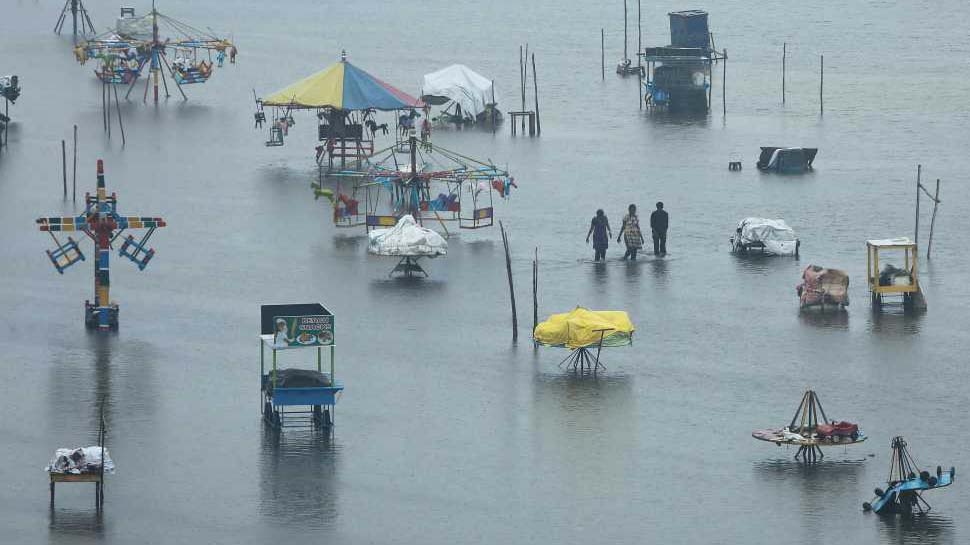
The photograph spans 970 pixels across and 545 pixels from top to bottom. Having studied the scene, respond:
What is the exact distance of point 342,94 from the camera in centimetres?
7069

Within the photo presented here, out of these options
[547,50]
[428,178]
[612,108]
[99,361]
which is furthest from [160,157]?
[547,50]

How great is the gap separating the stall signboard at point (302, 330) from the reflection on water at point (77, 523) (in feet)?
18.2

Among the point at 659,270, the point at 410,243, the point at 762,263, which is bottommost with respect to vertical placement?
the point at 659,270

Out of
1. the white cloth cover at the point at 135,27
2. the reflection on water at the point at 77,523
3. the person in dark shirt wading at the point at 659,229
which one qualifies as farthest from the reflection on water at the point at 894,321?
the white cloth cover at the point at 135,27

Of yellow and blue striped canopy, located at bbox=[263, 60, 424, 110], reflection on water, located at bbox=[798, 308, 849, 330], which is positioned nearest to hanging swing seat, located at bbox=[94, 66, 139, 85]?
yellow and blue striped canopy, located at bbox=[263, 60, 424, 110]

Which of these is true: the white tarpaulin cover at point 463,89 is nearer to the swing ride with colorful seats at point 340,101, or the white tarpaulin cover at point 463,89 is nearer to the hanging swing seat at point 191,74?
the hanging swing seat at point 191,74

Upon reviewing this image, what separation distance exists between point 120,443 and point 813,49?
96769mm

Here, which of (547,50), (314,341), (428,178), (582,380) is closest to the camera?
(314,341)

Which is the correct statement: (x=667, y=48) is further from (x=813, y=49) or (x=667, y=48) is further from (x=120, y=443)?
(x=120, y=443)

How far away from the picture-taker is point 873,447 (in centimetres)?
3550

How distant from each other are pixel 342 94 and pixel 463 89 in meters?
17.4

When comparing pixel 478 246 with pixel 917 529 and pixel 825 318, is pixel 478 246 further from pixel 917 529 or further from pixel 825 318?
pixel 917 529

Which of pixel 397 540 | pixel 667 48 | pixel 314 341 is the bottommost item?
pixel 397 540

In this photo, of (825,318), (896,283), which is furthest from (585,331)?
(896,283)
